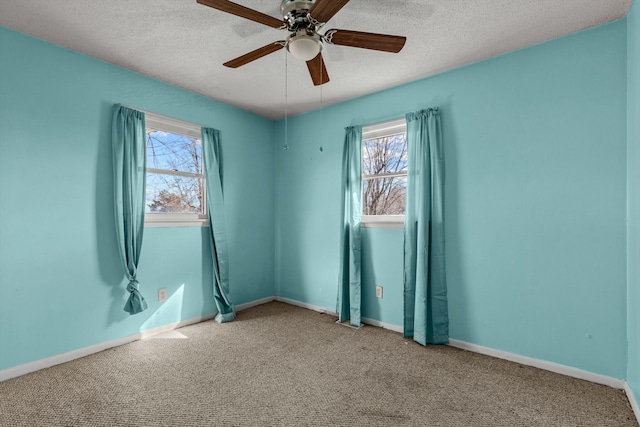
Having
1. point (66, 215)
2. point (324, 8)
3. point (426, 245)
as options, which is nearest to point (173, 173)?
point (66, 215)

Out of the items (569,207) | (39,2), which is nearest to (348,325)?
(569,207)

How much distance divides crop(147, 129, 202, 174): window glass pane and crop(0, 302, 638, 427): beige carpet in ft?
5.70

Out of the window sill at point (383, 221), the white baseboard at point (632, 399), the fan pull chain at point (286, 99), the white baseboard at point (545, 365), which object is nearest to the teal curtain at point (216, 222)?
the fan pull chain at point (286, 99)

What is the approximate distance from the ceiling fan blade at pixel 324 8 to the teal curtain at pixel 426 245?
1.60 metres

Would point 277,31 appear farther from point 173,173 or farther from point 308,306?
point 308,306

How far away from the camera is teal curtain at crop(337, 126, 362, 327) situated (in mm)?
3367

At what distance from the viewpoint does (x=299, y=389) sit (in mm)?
2129

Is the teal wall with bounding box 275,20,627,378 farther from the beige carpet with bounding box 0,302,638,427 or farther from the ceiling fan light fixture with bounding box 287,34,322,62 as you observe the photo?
the ceiling fan light fixture with bounding box 287,34,322,62

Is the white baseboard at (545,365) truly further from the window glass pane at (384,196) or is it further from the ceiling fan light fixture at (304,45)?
the ceiling fan light fixture at (304,45)

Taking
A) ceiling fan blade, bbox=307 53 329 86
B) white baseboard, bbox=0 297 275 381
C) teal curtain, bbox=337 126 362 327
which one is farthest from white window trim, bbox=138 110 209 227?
ceiling fan blade, bbox=307 53 329 86

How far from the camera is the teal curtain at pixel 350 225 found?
3.37 m

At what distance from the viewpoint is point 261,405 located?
1.95 meters

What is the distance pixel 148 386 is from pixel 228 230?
1890mm

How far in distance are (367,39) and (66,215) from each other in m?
2.59
